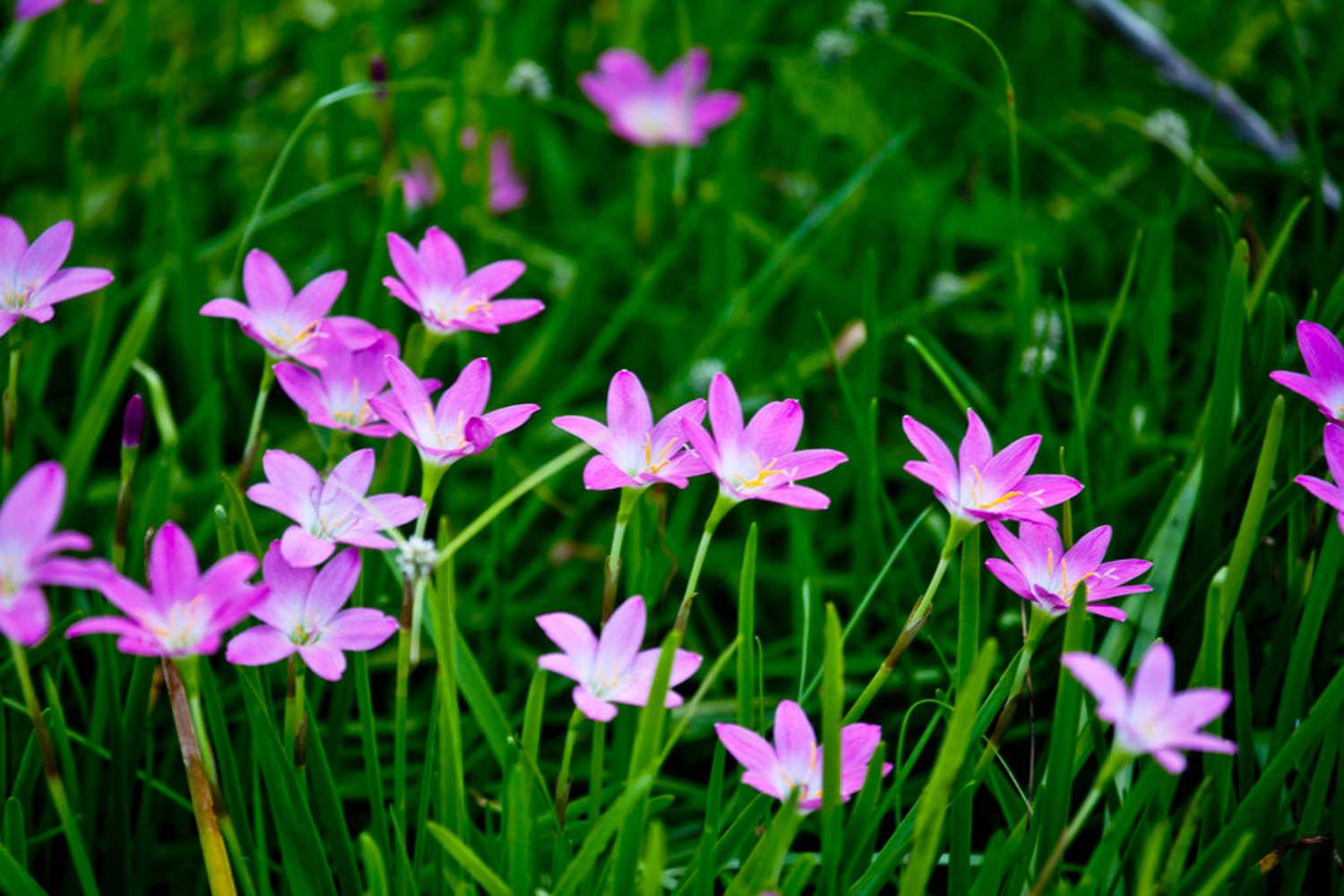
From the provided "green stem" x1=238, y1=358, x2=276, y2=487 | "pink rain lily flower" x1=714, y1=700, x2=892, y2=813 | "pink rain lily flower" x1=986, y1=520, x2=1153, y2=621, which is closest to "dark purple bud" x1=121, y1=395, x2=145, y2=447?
"green stem" x1=238, y1=358, x2=276, y2=487

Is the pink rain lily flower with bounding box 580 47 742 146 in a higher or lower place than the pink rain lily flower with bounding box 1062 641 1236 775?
lower

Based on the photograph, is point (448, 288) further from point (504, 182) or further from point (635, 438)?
point (504, 182)

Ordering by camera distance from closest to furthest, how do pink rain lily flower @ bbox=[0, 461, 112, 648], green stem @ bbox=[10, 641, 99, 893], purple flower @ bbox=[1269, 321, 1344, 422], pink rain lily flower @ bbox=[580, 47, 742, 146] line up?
1. pink rain lily flower @ bbox=[0, 461, 112, 648]
2. green stem @ bbox=[10, 641, 99, 893]
3. purple flower @ bbox=[1269, 321, 1344, 422]
4. pink rain lily flower @ bbox=[580, 47, 742, 146]

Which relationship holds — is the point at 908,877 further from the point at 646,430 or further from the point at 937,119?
the point at 937,119

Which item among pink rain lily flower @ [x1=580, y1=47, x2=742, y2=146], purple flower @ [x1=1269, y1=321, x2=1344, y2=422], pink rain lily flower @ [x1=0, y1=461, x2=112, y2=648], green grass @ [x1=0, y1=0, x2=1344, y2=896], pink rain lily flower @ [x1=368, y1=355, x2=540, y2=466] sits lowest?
green grass @ [x1=0, y1=0, x2=1344, y2=896]

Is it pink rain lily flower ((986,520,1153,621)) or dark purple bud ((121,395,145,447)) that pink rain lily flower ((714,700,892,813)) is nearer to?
pink rain lily flower ((986,520,1153,621))

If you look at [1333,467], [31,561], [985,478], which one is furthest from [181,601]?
[1333,467]
